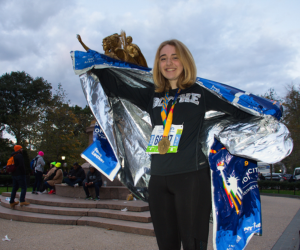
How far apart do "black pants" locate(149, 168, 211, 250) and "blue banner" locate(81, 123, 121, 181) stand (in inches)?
23.7

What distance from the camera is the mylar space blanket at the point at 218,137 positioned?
187cm

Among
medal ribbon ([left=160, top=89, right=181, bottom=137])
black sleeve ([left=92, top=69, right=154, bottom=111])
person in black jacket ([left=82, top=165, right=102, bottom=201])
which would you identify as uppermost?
black sleeve ([left=92, top=69, right=154, bottom=111])

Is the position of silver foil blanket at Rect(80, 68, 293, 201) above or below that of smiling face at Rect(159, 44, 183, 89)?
below

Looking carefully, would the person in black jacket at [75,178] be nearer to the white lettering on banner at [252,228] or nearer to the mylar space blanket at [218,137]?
the mylar space blanket at [218,137]

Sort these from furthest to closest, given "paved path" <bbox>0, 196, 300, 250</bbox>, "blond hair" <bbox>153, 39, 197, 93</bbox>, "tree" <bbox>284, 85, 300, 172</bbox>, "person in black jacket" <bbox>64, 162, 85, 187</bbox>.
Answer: "tree" <bbox>284, 85, 300, 172</bbox> < "person in black jacket" <bbox>64, 162, 85, 187</bbox> < "paved path" <bbox>0, 196, 300, 250</bbox> < "blond hair" <bbox>153, 39, 197, 93</bbox>

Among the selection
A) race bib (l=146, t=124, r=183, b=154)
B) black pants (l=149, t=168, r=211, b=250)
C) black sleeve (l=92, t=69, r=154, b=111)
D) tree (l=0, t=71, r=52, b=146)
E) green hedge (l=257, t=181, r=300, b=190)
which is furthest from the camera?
tree (l=0, t=71, r=52, b=146)

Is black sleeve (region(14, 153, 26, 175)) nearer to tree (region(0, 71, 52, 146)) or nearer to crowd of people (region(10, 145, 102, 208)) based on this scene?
crowd of people (region(10, 145, 102, 208))

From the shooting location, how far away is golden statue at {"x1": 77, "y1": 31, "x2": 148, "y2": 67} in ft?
23.9

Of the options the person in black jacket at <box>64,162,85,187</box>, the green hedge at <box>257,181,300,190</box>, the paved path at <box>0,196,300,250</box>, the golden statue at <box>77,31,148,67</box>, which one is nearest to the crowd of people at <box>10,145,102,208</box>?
the person in black jacket at <box>64,162,85,187</box>

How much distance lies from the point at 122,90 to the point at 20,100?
139 ft

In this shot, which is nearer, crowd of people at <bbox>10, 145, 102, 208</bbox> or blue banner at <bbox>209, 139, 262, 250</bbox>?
blue banner at <bbox>209, 139, 262, 250</bbox>

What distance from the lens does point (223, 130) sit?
80.7 inches

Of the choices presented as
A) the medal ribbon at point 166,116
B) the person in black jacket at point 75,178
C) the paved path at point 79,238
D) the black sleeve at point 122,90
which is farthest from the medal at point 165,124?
the person in black jacket at point 75,178

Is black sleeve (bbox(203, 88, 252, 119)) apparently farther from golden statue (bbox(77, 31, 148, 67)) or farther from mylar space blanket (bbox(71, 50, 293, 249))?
golden statue (bbox(77, 31, 148, 67))
